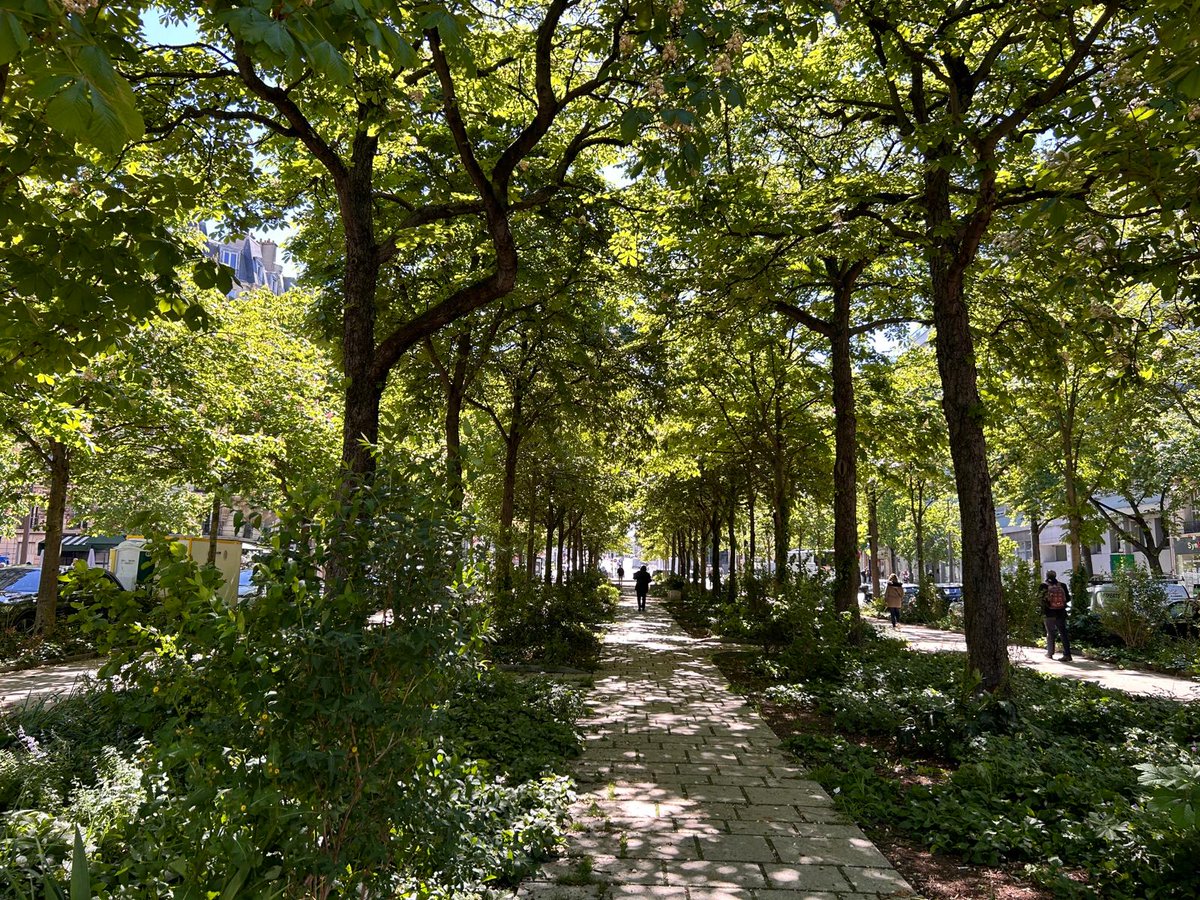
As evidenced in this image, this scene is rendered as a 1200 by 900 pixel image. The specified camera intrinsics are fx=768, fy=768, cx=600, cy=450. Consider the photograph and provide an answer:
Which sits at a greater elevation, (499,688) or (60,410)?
(60,410)

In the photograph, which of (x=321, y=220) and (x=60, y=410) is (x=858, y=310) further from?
(x=60, y=410)

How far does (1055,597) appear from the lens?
51.8 ft

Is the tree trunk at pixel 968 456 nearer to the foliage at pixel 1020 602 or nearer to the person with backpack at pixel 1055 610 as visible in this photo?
the foliage at pixel 1020 602

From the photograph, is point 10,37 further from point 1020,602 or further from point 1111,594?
point 1111,594

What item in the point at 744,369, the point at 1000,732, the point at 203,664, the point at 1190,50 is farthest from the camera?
the point at 744,369

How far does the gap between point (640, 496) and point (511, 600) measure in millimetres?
19529

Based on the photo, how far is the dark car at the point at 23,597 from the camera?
2.99 metres

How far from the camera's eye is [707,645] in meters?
18.2

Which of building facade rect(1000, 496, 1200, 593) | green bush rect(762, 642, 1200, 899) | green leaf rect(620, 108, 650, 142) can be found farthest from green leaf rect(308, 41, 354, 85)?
building facade rect(1000, 496, 1200, 593)

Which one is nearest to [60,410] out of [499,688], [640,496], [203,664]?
[499,688]

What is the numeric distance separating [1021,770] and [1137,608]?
541 inches

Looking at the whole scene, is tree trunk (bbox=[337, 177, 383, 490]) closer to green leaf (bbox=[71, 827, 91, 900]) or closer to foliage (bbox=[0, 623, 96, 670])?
Answer: green leaf (bbox=[71, 827, 91, 900])

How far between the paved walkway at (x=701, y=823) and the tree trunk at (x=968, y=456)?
8.47ft

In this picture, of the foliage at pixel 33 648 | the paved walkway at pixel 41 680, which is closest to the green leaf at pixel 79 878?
the paved walkway at pixel 41 680
